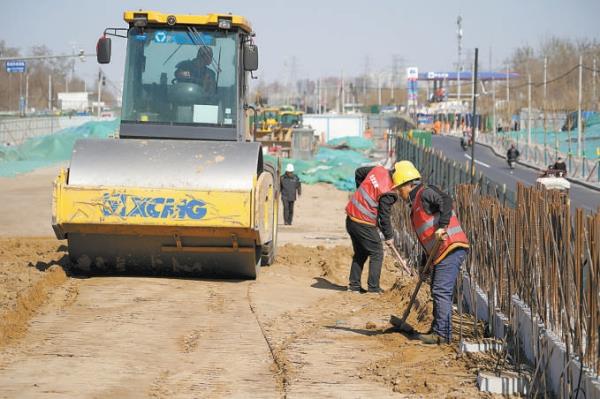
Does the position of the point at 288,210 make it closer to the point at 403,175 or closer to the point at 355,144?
the point at 403,175

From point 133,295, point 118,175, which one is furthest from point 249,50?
point 133,295

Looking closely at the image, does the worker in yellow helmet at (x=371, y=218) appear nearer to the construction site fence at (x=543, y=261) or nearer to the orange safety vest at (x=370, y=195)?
the orange safety vest at (x=370, y=195)

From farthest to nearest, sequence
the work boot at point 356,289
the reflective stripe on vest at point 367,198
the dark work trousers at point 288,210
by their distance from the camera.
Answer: the dark work trousers at point 288,210
the work boot at point 356,289
the reflective stripe on vest at point 367,198

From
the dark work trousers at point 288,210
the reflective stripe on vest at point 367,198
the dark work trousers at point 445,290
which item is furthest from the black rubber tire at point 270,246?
the dark work trousers at point 288,210

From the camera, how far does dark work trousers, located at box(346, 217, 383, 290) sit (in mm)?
A: 11727

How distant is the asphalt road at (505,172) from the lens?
1345 inches

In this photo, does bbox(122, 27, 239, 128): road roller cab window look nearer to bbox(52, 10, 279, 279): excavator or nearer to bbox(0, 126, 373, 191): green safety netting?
bbox(52, 10, 279, 279): excavator

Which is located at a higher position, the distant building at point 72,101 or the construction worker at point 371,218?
the distant building at point 72,101

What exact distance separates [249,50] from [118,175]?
106 inches

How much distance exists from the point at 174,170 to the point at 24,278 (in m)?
2.15

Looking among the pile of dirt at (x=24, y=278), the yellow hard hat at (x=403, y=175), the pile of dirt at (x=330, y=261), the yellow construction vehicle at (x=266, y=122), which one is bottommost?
the pile of dirt at (x=330, y=261)

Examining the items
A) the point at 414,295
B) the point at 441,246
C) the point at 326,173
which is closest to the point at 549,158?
the point at 326,173

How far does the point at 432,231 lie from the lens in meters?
8.79

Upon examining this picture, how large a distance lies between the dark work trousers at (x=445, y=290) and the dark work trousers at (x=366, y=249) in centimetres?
303
